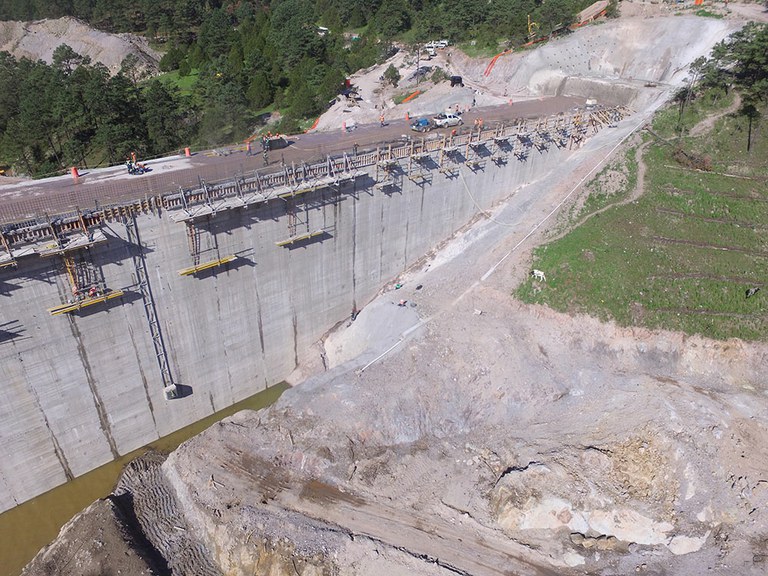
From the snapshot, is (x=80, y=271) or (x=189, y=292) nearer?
(x=80, y=271)

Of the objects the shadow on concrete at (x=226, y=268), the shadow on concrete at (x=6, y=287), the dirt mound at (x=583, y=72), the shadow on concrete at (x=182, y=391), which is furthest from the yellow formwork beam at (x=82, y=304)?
the dirt mound at (x=583, y=72)

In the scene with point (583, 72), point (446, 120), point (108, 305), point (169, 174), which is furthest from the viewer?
point (583, 72)

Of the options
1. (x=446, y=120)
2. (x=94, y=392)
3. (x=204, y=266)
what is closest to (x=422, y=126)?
(x=446, y=120)

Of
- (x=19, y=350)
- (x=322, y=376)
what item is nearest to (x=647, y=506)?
(x=322, y=376)

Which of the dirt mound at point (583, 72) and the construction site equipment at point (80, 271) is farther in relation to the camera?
the dirt mound at point (583, 72)

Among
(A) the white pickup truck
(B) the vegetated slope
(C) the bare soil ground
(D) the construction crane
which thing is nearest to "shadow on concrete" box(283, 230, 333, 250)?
(C) the bare soil ground

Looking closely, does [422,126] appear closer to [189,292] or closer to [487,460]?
[189,292]

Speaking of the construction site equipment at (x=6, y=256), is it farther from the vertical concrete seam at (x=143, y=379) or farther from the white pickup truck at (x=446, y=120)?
the white pickup truck at (x=446, y=120)
